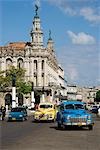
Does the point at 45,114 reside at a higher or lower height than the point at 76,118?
higher

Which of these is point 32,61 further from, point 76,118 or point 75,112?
point 76,118

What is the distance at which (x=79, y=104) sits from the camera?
30266mm

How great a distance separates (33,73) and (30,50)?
6.50 meters

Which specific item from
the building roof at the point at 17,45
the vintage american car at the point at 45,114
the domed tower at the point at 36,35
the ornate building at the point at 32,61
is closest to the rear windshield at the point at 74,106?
the vintage american car at the point at 45,114

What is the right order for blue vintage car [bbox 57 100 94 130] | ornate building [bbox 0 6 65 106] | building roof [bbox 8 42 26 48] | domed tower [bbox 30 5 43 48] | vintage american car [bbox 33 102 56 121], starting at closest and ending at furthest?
blue vintage car [bbox 57 100 94 130], vintage american car [bbox 33 102 56 121], ornate building [bbox 0 6 65 106], domed tower [bbox 30 5 43 48], building roof [bbox 8 42 26 48]

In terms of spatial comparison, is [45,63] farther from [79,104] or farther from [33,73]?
[79,104]

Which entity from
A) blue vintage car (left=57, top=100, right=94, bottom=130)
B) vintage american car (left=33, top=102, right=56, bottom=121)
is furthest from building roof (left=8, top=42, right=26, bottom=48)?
blue vintage car (left=57, top=100, right=94, bottom=130)

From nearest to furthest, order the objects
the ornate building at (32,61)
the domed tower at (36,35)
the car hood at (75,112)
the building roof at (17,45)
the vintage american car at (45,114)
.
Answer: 1. the car hood at (75,112)
2. the vintage american car at (45,114)
3. the ornate building at (32,61)
4. the domed tower at (36,35)
5. the building roof at (17,45)

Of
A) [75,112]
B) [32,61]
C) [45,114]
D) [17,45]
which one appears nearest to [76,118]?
[75,112]

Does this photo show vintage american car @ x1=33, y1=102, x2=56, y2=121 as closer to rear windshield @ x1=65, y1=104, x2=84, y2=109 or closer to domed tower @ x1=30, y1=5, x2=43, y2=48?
rear windshield @ x1=65, y1=104, x2=84, y2=109

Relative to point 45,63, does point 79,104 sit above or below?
below

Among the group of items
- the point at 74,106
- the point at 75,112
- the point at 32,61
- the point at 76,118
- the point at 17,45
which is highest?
the point at 17,45

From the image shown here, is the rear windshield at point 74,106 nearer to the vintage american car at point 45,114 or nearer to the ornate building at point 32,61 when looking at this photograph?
the vintage american car at point 45,114

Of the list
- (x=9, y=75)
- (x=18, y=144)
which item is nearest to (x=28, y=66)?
(x=9, y=75)
